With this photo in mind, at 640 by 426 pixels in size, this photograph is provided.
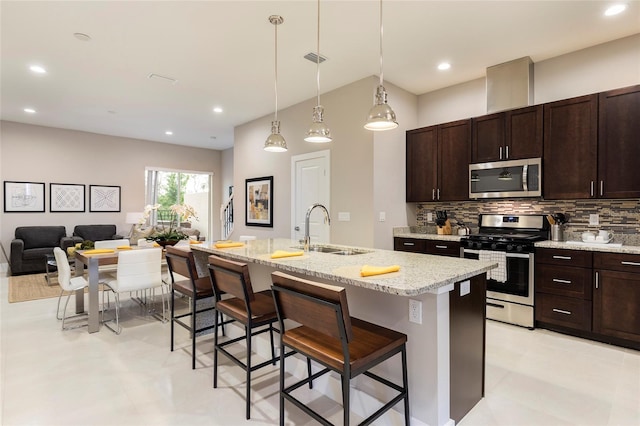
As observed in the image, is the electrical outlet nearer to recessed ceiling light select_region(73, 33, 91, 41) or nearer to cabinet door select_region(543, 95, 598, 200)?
cabinet door select_region(543, 95, 598, 200)

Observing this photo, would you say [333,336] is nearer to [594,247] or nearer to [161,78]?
[594,247]

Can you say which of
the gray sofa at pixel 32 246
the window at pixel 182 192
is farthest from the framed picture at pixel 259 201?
the gray sofa at pixel 32 246

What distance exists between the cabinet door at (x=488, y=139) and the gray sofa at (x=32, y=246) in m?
7.51

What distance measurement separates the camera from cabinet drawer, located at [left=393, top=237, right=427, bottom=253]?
170 inches

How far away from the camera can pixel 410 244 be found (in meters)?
4.41

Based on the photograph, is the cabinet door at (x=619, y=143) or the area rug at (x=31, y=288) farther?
the area rug at (x=31, y=288)

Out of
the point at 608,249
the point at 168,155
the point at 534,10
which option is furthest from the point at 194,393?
the point at 168,155

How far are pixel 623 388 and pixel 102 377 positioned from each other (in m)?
3.81

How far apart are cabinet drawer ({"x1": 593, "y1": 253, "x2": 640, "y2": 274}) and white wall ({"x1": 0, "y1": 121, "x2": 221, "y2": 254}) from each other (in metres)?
8.47

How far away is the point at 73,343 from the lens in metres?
3.16

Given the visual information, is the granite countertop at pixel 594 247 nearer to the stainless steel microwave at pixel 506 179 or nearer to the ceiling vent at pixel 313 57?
the stainless steel microwave at pixel 506 179

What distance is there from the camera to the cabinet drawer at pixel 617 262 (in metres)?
2.92

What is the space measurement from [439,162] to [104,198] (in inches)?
281

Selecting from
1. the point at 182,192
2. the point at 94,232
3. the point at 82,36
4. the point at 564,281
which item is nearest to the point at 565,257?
the point at 564,281
